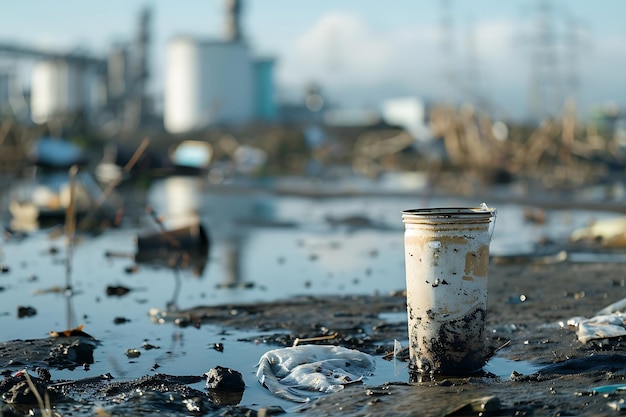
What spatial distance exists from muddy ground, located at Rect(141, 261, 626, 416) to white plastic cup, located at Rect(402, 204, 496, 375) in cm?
16

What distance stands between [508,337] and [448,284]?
1554 mm

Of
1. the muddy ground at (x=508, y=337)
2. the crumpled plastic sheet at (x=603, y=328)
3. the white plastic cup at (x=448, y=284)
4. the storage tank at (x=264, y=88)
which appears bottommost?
the muddy ground at (x=508, y=337)

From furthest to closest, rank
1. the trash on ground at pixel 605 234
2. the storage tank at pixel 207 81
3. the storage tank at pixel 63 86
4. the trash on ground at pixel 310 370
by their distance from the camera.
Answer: the storage tank at pixel 63 86
the storage tank at pixel 207 81
the trash on ground at pixel 605 234
the trash on ground at pixel 310 370

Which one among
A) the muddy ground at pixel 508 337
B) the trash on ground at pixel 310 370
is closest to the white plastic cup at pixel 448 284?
the muddy ground at pixel 508 337

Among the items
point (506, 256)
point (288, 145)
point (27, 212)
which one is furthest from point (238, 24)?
point (506, 256)

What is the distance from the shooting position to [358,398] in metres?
4.58

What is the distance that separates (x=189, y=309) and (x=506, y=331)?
286 cm

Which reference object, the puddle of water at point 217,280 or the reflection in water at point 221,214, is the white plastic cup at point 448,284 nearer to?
the puddle of water at point 217,280

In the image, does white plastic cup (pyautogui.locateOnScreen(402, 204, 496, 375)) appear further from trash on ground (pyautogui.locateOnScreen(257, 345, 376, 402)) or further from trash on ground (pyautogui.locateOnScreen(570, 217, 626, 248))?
trash on ground (pyautogui.locateOnScreen(570, 217, 626, 248))

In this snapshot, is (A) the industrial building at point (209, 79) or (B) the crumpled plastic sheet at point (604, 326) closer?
(B) the crumpled plastic sheet at point (604, 326)

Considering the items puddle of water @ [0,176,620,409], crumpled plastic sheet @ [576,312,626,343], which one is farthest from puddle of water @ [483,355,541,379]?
crumpled plastic sheet @ [576,312,626,343]

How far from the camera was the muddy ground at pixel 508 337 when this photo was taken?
438 centimetres

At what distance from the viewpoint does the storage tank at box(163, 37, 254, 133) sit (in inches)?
2506

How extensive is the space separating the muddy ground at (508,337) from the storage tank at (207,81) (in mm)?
54621
